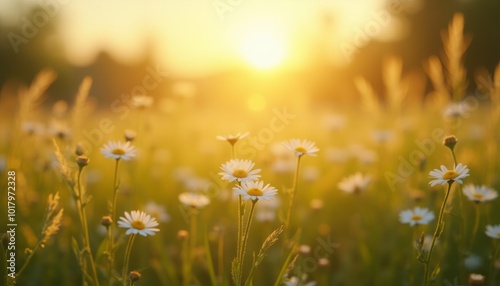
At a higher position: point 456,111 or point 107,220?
point 456,111

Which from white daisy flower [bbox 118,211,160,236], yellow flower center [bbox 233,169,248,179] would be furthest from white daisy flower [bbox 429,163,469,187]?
white daisy flower [bbox 118,211,160,236]

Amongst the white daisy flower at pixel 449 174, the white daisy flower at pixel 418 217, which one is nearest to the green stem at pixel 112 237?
the white daisy flower at pixel 449 174

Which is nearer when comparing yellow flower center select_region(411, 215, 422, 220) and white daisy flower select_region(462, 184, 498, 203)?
white daisy flower select_region(462, 184, 498, 203)

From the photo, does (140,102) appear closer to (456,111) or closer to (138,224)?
(138,224)

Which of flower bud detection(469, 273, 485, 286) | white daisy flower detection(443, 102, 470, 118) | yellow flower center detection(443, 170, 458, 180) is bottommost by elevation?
flower bud detection(469, 273, 485, 286)

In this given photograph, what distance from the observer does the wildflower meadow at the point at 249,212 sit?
145 cm

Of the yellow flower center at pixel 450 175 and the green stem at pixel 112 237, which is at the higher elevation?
the yellow flower center at pixel 450 175

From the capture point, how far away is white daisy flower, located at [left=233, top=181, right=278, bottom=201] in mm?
1307

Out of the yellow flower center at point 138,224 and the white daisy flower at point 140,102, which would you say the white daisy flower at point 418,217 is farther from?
the white daisy flower at point 140,102

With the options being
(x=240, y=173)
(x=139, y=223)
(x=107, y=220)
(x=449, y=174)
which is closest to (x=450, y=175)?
(x=449, y=174)

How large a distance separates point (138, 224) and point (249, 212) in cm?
92

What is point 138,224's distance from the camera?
141 cm

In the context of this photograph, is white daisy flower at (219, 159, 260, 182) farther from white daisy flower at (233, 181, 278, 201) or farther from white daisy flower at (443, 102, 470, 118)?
white daisy flower at (443, 102, 470, 118)

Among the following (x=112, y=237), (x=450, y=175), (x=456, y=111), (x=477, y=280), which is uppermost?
(x=456, y=111)
